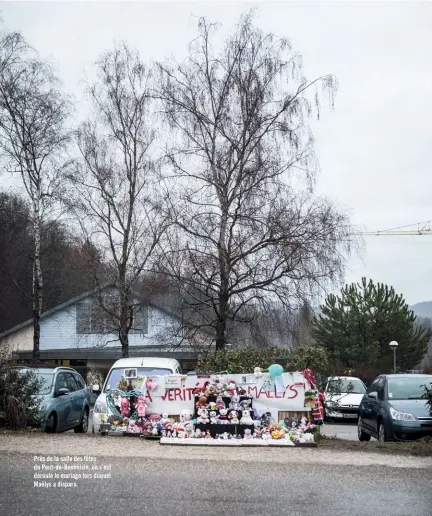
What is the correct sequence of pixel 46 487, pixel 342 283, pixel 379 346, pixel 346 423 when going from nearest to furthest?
pixel 46 487
pixel 342 283
pixel 346 423
pixel 379 346

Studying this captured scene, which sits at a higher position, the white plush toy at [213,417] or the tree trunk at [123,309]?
the tree trunk at [123,309]

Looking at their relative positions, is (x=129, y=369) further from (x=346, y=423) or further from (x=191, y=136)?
(x=346, y=423)

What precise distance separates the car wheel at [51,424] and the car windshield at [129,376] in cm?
114

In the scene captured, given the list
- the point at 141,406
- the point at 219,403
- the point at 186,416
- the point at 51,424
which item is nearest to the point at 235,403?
the point at 219,403

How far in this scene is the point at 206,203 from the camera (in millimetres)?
22516

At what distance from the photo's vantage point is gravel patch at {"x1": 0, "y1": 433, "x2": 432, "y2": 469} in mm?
10320

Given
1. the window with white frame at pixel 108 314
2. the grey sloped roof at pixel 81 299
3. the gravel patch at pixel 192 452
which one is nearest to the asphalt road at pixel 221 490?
the gravel patch at pixel 192 452

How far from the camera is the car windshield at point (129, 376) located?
13875 mm

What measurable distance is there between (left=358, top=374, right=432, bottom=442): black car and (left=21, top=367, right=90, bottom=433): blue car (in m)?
6.27

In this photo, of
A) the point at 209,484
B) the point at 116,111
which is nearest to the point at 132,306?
the point at 116,111

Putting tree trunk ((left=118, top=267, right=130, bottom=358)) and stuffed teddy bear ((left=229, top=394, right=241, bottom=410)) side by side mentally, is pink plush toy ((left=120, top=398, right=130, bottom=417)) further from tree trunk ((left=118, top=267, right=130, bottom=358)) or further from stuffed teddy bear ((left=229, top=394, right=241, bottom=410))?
tree trunk ((left=118, top=267, right=130, bottom=358))

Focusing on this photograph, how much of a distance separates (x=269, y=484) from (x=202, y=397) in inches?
171

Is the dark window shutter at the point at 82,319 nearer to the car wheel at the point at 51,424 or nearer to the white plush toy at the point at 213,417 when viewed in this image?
the car wheel at the point at 51,424

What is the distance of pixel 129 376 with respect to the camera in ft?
47.1
